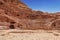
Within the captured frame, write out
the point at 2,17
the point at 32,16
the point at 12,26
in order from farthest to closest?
the point at 32,16 → the point at 2,17 → the point at 12,26

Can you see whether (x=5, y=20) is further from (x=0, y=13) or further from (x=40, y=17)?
(x=40, y=17)

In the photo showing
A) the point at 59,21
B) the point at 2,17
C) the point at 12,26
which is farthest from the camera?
the point at 59,21

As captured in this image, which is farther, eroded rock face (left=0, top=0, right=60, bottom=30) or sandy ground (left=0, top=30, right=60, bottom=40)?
eroded rock face (left=0, top=0, right=60, bottom=30)

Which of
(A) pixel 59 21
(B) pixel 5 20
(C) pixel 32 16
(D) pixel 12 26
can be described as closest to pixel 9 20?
(B) pixel 5 20

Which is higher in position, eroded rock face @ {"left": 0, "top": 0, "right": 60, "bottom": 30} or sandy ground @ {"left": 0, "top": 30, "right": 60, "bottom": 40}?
eroded rock face @ {"left": 0, "top": 0, "right": 60, "bottom": 30}

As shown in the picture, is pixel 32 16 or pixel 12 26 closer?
pixel 12 26

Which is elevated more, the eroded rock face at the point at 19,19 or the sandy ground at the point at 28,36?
the eroded rock face at the point at 19,19

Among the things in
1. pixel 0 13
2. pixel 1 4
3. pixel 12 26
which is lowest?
pixel 12 26

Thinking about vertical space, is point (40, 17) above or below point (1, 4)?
below

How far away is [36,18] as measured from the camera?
197 feet

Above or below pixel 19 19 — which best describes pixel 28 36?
below

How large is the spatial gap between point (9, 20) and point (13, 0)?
26.8m

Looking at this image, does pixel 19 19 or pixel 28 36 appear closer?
pixel 28 36

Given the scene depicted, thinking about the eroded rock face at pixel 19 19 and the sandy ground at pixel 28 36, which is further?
the eroded rock face at pixel 19 19
